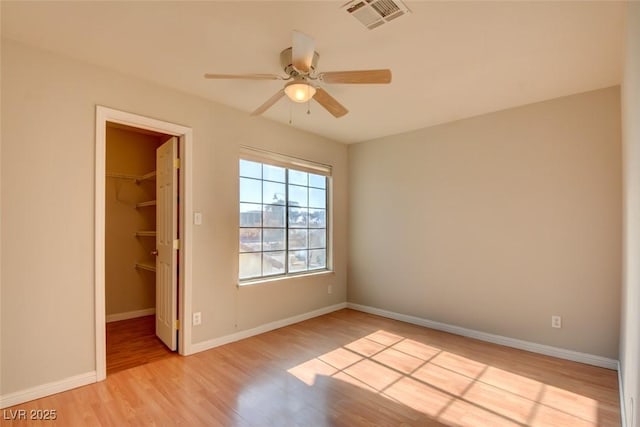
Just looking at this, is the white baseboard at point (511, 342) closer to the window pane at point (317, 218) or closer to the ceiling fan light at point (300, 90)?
the window pane at point (317, 218)

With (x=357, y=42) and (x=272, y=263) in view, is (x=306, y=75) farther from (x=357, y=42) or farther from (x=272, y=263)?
(x=272, y=263)

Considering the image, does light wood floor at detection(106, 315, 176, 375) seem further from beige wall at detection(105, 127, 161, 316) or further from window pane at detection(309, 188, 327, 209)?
window pane at detection(309, 188, 327, 209)

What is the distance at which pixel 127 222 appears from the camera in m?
4.48

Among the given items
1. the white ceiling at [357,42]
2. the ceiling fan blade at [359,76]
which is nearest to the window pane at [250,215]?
the white ceiling at [357,42]

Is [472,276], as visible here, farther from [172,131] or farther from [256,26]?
[172,131]

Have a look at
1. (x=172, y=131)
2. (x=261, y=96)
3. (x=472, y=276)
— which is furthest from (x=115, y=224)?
(x=472, y=276)

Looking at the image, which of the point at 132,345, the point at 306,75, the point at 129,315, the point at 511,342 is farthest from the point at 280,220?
the point at 511,342

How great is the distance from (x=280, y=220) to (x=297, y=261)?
25.3 inches

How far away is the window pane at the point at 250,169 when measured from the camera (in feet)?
12.1

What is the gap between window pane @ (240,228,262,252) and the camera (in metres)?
3.70

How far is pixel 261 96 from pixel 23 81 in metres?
1.79

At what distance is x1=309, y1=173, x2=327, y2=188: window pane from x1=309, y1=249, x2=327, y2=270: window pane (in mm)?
958

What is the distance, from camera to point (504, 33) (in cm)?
212

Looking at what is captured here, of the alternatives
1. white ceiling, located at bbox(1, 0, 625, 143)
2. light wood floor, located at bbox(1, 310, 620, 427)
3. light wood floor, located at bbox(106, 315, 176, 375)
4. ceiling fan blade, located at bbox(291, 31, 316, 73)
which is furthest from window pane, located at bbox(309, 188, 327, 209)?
ceiling fan blade, located at bbox(291, 31, 316, 73)
